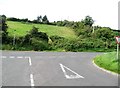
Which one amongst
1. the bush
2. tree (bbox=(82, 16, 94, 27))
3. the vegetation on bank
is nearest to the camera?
the bush

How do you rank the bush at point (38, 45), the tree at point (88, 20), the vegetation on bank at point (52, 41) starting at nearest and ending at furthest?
the bush at point (38, 45) < the vegetation on bank at point (52, 41) < the tree at point (88, 20)

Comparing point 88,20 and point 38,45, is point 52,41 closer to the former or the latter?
point 38,45

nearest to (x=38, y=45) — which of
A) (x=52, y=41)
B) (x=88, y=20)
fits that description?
(x=52, y=41)

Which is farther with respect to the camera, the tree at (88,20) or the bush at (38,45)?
the tree at (88,20)

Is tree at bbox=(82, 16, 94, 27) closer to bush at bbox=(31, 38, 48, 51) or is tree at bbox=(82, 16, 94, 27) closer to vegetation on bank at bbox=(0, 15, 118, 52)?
vegetation on bank at bbox=(0, 15, 118, 52)

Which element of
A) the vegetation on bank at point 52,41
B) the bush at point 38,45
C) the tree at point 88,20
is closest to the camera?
the bush at point 38,45

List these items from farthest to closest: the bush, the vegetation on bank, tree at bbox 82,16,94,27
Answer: tree at bbox 82,16,94,27
the vegetation on bank
the bush

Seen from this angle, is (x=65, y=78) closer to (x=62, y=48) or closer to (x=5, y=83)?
(x=5, y=83)

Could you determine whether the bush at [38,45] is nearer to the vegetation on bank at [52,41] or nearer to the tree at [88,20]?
the vegetation on bank at [52,41]

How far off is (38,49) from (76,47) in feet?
21.7

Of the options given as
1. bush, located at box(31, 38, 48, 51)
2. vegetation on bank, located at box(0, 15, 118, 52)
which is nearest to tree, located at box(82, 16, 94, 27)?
vegetation on bank, located at box(0, 15, 118, 52)

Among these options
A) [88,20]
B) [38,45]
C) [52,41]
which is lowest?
[38,45]

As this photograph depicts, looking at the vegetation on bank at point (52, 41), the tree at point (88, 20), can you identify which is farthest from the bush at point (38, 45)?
the tree at point (88, 20)

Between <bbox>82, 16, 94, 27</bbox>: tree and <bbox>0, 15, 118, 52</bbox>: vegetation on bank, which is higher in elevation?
<bbox>82, 16, 94, 27</bbox>: tree
